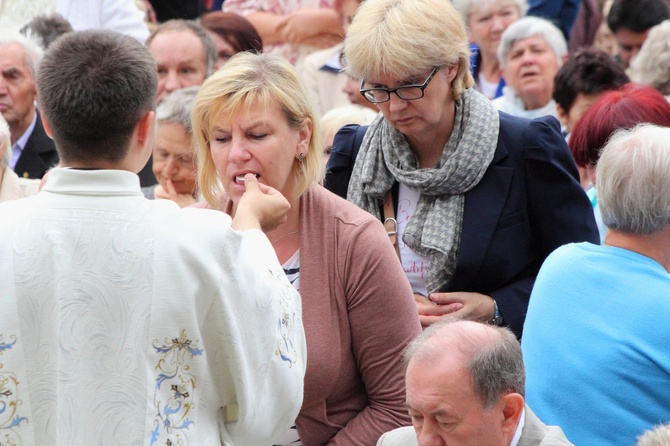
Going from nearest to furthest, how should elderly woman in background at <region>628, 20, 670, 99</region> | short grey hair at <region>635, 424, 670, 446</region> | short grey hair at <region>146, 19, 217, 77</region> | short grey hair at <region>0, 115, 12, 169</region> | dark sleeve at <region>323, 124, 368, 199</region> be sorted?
short grey hair at <region>635, 424, 670, 446</region> < dark sleeve at <region>323, 124, 368, 199</region> < short grey hair at <region>0, 115, 12, 169</region> < elderly woman in background at <region>628, 20, 670, 99</region> < short grey hair at <region>146, 19, 217, 77</region>

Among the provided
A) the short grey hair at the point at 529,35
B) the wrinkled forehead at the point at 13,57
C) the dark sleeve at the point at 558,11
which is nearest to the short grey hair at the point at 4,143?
the wrinkled forehead at the point at 13,57

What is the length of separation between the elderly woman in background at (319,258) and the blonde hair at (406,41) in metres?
0.38

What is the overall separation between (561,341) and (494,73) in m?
4.40

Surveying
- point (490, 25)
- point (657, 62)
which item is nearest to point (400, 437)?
point (657, 62)

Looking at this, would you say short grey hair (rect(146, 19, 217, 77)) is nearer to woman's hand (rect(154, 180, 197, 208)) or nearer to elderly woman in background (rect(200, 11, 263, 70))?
elderly woman in background (rect(200, 11, 263, 70))

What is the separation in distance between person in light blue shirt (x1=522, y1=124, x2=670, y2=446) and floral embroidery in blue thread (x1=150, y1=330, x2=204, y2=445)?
3.84 feet

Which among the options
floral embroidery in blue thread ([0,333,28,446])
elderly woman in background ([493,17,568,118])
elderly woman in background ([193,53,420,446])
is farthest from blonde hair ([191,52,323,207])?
elderly woman in background ([493,17,568,118])

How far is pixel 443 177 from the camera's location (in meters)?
3.64

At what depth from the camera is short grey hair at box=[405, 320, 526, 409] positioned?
275 centimetres

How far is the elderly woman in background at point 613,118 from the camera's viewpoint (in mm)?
4277

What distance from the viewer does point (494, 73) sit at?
23.8 feet

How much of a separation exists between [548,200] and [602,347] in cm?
80

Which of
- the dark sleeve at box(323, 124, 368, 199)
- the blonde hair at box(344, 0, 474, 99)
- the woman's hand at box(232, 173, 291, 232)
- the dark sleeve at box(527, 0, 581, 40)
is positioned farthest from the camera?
the dark sleeve at box(527, 0, 581, 40)

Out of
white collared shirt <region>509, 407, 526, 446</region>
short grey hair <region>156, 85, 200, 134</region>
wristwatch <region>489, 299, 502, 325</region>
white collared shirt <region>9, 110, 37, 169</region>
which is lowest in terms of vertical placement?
white collared shirt <region>9, 110, 37, 169</region>
